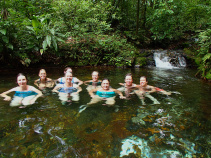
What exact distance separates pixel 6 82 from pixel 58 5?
7.45m

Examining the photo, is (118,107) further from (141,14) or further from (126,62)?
(141,14)

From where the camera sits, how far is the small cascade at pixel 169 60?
13430 mm

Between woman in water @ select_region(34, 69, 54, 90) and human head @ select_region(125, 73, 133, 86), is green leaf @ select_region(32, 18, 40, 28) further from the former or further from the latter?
human head @ select_region(125, 73, 133, 86)

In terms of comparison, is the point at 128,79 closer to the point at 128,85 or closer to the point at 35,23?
the point at 128,85

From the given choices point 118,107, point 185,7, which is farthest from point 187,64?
point 118,107

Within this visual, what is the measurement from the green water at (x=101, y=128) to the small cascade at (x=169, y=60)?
352 inches

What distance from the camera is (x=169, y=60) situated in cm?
A: 1370

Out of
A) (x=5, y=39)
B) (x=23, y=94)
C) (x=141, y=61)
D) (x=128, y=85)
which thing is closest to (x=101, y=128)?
(x=128, y=85)

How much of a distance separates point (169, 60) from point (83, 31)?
7.86 meters

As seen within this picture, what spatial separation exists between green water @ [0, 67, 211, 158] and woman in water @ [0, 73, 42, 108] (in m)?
0.22

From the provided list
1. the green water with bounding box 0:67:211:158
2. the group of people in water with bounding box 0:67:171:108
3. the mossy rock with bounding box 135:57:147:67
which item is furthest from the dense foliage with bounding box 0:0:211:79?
the green water with bounding box 0:67:211:158

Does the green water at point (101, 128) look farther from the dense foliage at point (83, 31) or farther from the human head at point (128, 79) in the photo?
the dense foliage at point (83, 31)

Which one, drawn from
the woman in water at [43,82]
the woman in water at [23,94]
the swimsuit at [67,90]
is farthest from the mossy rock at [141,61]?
the woman in water at [23,94]

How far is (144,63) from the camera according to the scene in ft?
44.8
